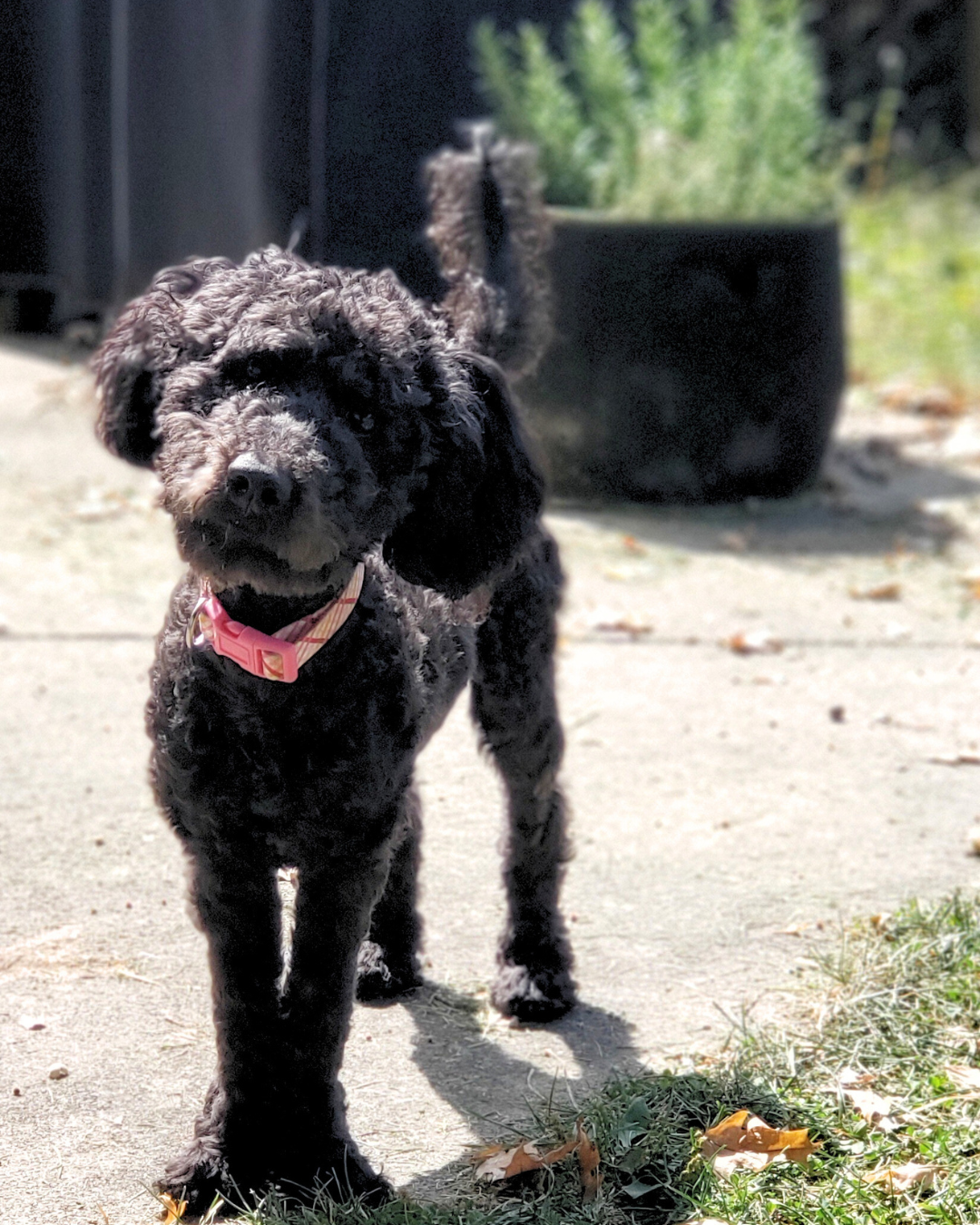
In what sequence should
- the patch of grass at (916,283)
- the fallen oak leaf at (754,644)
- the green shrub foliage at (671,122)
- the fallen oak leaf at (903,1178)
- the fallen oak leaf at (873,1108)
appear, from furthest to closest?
the patch of grass at (916,283) → the green shrub foliage at (671,122) → the fallen oak leaf at (754,644) → the fallen oak leaf at (873,1108) → the fallen oak leaf at (903,1178)

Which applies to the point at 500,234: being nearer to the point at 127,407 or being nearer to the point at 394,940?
the point at 127,407

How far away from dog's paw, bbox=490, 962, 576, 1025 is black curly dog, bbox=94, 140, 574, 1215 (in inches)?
24.3

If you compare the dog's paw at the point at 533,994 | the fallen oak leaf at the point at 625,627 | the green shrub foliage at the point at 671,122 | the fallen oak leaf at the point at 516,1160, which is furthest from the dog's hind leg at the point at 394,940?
the green shrub foliage at the point at 671,122

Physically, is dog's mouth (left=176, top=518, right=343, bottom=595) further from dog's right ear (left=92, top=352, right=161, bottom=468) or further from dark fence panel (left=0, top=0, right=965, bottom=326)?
dark fence panel (left=0, top=0, right=965, bottom=326)

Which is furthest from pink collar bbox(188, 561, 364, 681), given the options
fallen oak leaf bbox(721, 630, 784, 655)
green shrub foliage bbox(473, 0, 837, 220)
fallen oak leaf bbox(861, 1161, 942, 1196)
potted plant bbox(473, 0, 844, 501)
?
green shrub foliage bbox(473, 0, 837, 220)

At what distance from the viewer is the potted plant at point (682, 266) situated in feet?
21.8

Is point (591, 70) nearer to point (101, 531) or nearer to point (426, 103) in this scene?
point (426, 103)

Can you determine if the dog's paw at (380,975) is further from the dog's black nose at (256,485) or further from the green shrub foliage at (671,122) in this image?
the green shrub foliage at (671,122)

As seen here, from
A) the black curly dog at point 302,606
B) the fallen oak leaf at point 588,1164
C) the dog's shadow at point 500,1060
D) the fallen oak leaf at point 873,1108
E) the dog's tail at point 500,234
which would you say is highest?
the dog's tail at point 500,234

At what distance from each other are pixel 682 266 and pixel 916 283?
13.9 ft

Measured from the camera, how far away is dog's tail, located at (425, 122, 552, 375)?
3385 millimetres

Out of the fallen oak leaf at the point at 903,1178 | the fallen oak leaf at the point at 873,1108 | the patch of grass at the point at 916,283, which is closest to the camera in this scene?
the fallen oak leaf at the point at 903,1178

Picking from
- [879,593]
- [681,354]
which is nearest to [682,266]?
[681,354]

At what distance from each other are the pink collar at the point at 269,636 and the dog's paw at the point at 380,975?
3.27 ft
